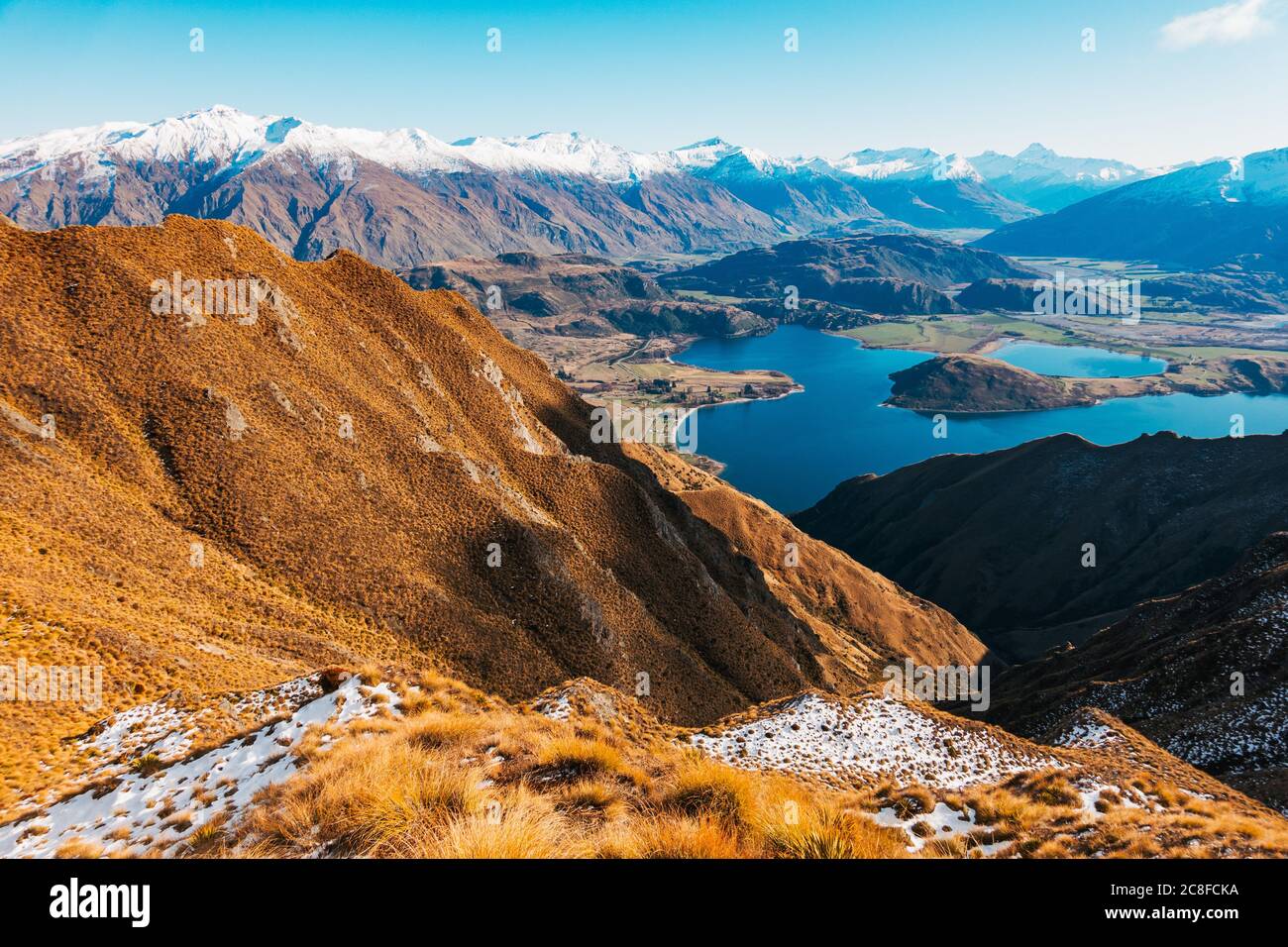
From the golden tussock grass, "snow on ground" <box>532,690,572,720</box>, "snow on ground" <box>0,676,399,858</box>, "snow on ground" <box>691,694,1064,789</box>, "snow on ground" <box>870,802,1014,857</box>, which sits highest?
the golden tussock grass

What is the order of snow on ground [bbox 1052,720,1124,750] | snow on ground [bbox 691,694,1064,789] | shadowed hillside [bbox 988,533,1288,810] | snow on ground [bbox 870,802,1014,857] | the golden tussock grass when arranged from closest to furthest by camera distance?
the golden tussock grass → snow on ground [bbox 870,802,1014,857] → snow on ground [bbox 691,694,1064,789] → snow on ground [bbox 1052,720,1124,750] → shadowed hillside [bbox 988,533,1288,810]

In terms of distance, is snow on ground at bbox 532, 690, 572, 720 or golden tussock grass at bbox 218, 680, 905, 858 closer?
golden tussock grass at bbox 218, 680, 905, 858

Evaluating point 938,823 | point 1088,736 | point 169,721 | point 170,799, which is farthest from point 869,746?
point 169,721

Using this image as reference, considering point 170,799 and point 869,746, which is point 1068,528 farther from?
point 170,799

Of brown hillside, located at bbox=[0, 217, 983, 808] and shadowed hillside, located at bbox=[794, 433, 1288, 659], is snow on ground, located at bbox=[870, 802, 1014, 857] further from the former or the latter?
shadowed hillside, located at bbox=[794, 433, 1288, 659]

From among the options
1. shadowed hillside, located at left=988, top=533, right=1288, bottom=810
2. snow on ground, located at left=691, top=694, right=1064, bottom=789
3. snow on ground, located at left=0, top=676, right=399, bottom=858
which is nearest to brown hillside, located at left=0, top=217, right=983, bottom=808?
snow on ground, located at left=0, top=676, right=399, bottom=858

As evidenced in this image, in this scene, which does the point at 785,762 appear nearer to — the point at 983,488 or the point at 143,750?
the point at 143,750
